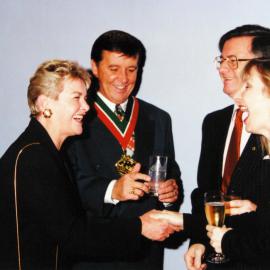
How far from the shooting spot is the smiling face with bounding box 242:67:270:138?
83.7 inches

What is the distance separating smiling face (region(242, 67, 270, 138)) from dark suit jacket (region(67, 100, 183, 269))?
976 mm

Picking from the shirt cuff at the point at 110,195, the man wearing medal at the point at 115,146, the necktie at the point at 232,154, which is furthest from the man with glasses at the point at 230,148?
the shirt cuff at the point at 110,195

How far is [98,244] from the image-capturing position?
2232 mm

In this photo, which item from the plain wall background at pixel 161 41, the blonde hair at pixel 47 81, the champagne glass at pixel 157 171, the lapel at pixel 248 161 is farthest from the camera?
the plain wall background at pixel 161 41

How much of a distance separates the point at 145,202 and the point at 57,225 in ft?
3.08

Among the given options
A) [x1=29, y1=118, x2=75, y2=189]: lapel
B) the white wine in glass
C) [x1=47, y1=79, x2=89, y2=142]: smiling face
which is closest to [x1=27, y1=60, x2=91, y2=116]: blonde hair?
[x1=47, y1=79, x2=89, y2=142]: smiling face

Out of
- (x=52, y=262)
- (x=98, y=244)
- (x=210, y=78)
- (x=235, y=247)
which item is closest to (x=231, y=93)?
(x=210, y=78)

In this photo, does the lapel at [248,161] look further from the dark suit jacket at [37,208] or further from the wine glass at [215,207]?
the dark suit jacket at [37,208]

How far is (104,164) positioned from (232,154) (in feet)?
2.60

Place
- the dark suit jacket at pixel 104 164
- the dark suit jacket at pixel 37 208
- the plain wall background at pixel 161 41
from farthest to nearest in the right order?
1. the plain wall background at pixel 161 41
2. the dark suit jacket at pixel 104 164
3. the dark suit jacket at pixel 37 208

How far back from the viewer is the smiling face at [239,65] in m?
2.71

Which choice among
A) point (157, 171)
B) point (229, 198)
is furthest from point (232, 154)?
point (157, 171)

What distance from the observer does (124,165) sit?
2918mm

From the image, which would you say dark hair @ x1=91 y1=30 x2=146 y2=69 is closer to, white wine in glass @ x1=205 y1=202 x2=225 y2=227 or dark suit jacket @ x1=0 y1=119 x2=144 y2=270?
dark suit jacket @ x1=0 y1=119 x2=144 y2=270
